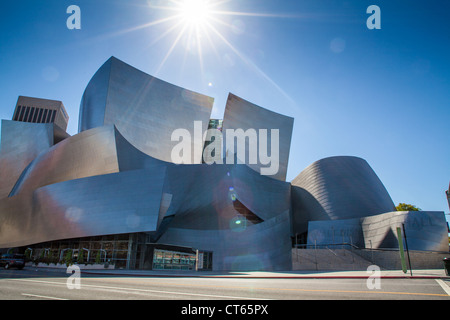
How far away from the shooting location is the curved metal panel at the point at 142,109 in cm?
3603

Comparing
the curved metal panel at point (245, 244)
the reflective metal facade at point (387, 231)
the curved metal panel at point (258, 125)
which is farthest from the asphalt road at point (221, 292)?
the curved metal panel at point (258, 125)

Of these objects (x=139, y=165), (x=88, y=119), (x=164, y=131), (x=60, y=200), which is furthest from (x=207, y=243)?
(x=88, y=119)

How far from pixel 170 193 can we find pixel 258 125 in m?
22.3

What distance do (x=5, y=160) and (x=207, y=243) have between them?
31886mm

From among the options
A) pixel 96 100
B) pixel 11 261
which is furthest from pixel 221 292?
pixel 96 100

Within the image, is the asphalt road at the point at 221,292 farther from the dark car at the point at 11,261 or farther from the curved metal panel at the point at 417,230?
the curved metal panel at the point at 417,230

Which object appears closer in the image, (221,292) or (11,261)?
(221,292)

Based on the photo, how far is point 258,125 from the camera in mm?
44344

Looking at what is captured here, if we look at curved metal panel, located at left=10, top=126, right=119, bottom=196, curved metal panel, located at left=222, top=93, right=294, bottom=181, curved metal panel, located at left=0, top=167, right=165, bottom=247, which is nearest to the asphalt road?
curved metal panel, located at left=0, top=167, right=165, bottom=247

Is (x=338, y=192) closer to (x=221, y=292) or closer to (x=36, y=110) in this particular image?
(x=221, y=292)

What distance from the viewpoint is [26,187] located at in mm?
31516

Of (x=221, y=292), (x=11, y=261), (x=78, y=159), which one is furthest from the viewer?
→ (x=78, y=159)

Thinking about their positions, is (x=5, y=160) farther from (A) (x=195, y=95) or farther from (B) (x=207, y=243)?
(B) (x=207, y=243)

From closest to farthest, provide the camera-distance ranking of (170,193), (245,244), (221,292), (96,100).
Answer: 1. (221,292)
2. (245,244)
3. (170,193)
4. (96,100)
